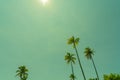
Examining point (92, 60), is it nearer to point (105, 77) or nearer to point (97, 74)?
point (97, 74)

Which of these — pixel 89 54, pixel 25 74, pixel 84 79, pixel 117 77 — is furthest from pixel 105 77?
pixel 25 74

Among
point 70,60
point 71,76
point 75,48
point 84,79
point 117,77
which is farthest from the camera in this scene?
point 71,76

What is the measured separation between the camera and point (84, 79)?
63781 millimetres

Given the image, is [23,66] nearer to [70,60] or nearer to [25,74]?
[25,74]

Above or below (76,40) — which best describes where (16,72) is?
below

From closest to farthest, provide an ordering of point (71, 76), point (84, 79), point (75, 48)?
point (84, 79) < point (75, 48) < point (71, 76)

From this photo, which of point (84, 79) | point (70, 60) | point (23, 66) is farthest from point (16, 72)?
point (84, 79)

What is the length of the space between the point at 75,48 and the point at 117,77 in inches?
746

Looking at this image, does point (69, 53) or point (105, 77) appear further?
point (69, 53)

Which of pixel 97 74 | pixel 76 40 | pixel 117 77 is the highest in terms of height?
pixel 76 40

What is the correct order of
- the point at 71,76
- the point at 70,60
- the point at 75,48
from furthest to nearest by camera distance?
the point at 71,76, the point at 70,60, the point at 75,48

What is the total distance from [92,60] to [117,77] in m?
20.4

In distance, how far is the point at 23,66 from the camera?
7275cm

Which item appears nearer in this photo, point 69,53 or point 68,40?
point 68,40
